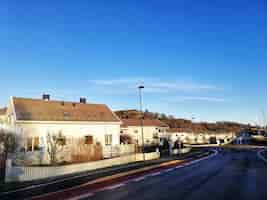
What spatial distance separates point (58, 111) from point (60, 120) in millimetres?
2762

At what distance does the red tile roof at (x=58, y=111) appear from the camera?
117 feet

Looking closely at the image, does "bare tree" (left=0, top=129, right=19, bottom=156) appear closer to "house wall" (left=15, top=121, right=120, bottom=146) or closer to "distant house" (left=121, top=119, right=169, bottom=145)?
"house wall" (left=15, top=121, right=120, bottom=146)

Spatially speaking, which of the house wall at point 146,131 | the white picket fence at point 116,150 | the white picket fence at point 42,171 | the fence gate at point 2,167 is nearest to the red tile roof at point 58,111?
the white picket fence at point 116,150

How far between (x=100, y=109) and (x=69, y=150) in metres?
20.0

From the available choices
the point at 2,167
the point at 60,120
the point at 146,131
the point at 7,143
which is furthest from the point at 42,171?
the point at 146,131

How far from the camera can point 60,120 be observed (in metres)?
37.4

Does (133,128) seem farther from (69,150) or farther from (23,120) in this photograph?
(69,150)

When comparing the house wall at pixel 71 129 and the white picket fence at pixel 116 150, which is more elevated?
the house wall at pixel 71 129

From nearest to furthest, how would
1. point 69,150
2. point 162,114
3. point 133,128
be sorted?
1. point 69,150
2. point 133,128
3. point 162,114

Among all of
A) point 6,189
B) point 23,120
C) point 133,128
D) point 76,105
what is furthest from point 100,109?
point 6,189

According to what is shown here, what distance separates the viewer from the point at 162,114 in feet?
500

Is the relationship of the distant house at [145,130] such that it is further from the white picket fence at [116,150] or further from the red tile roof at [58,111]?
the white picket fence at [116,150]

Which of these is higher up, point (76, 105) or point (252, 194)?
point (76, 105)

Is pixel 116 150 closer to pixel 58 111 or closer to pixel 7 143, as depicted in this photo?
pixel 58 111
